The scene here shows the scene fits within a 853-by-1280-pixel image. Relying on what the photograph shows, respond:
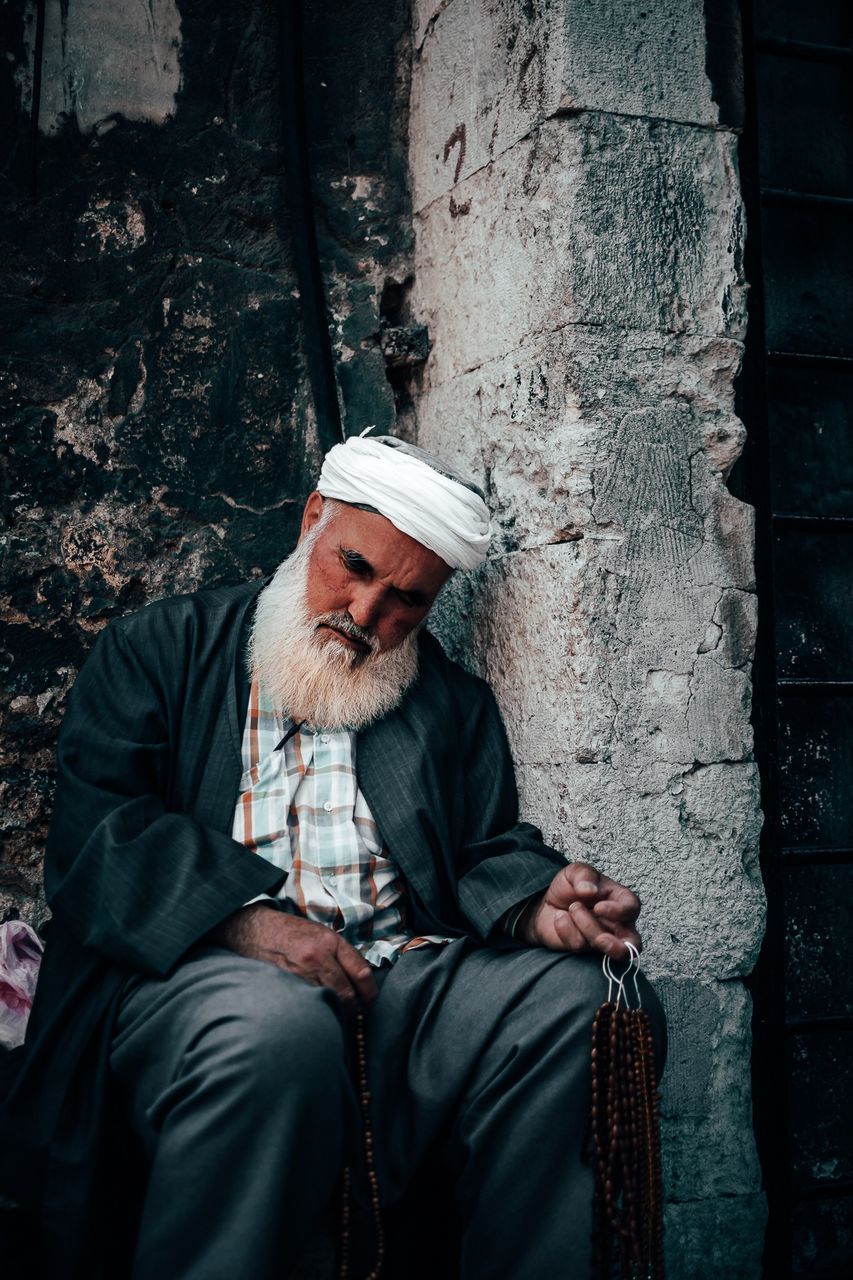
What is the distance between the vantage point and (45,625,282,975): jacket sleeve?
1990 millimetres

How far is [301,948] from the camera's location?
1.98 m

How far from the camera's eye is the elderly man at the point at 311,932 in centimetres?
177

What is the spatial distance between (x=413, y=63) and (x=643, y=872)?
230 cm

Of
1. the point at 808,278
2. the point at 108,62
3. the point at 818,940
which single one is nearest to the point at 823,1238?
the point at 818,940

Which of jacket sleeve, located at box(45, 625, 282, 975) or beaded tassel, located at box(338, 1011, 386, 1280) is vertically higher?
jacket sleeve, located at box(45, 625, 282, 975)

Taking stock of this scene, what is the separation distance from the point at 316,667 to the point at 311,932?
60cm

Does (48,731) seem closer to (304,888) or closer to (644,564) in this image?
(304,888)

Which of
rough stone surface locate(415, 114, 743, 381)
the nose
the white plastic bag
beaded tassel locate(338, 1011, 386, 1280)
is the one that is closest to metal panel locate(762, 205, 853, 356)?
rough stone surface locate(415, 114, 743, 381)

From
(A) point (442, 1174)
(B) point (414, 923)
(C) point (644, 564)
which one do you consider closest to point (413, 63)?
(C) point (644, 564)

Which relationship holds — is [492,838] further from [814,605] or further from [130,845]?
[814,605]

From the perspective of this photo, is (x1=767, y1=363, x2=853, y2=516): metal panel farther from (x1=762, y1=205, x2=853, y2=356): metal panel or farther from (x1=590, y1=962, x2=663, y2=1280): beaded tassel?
(x1=590, y1=962, x2=663, y2=1280): beaded tassel

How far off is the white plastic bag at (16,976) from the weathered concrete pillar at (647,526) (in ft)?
3.89

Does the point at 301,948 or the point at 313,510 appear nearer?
the point at 301,948

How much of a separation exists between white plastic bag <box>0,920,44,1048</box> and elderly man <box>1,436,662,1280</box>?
0.35 metres
